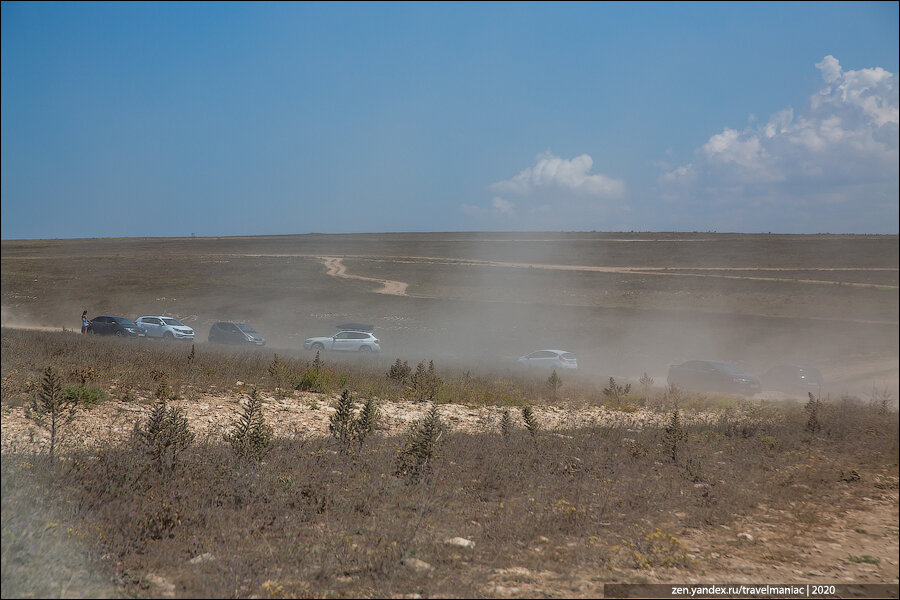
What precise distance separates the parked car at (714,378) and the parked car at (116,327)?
65.8 feet

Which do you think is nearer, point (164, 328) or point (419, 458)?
point (419, 458)

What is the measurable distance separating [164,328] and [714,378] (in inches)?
847

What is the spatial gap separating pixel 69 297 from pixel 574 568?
532 inches

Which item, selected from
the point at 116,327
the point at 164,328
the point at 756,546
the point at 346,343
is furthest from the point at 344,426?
the point at 346,343

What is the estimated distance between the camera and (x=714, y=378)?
2242 centimetres

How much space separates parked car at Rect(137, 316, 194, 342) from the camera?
1717cm

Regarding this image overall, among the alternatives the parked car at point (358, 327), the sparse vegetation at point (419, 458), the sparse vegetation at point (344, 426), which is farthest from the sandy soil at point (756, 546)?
the parked car at point (358, 327)

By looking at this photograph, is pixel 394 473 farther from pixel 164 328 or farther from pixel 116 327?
pixel 164 328

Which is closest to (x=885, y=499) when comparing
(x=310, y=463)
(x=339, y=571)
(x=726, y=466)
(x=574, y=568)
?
(x=726, y=466)

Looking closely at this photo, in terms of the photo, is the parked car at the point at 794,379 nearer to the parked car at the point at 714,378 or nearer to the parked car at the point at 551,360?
the parked car at the point at 714,378

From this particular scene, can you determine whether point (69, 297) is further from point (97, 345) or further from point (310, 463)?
point (310, 463)

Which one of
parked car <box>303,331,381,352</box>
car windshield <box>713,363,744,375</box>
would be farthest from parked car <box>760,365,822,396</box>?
parked car <box>303,331,381,352</box>

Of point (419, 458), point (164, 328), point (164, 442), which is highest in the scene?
point (164, 328)

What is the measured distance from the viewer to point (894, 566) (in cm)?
525
